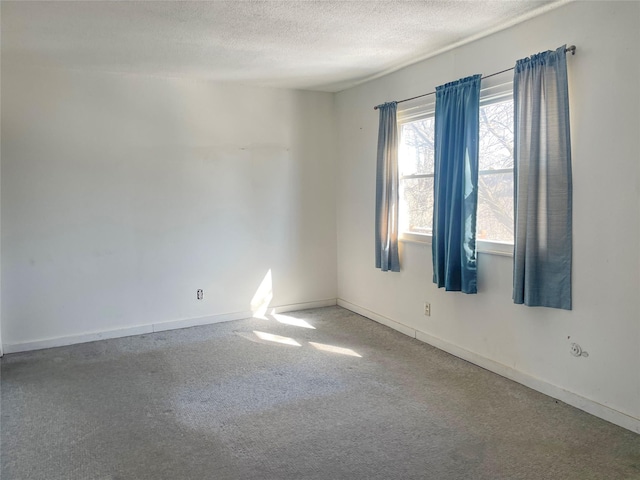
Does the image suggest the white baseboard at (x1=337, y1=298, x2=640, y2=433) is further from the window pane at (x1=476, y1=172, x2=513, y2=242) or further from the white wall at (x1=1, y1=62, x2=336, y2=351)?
the white wall at (x1=1, y1=62, x2=336, y2=351)

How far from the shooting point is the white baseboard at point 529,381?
2.77 m

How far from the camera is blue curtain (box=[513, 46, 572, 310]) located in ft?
9.64

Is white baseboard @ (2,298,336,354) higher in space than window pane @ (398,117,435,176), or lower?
lower

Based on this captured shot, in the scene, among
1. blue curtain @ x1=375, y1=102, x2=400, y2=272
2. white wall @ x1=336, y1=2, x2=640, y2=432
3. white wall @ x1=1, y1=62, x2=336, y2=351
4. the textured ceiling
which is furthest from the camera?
blue curtain @ x1=375, y1=102, x2=400, y2=272

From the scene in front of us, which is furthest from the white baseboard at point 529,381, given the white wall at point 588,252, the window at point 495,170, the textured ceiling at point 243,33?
the textured ceiling at point 243,33

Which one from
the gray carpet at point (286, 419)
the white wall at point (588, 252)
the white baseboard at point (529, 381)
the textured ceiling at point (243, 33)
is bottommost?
the gray carpet at point (286, 419)

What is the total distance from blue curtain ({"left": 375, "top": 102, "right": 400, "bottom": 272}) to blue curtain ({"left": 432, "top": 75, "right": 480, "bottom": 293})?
0.64 m

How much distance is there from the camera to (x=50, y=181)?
4.27m

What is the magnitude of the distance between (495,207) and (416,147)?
1.11 meters

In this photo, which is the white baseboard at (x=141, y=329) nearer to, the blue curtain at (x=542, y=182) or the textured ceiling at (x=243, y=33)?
the textured ceiling at (x=243, y=33)

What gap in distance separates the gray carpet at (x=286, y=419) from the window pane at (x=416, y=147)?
1.58 metres

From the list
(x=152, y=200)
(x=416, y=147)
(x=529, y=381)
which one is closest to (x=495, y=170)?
(x=416, y=147)

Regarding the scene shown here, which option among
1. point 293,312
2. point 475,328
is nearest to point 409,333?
point 475,328

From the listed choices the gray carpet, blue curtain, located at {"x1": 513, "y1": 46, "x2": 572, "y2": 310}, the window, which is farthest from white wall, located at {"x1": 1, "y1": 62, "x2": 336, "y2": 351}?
blue curtain, located at {"x1": 513, "y1": 46, "x2": 572, "y2": 310}
